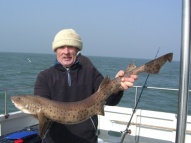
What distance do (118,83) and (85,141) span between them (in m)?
0.61

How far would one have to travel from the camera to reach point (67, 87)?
2.80 metres

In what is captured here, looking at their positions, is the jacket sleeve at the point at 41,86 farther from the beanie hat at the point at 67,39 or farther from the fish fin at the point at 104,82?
the fish fin at the point at 104,82

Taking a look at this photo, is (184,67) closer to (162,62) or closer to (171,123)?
(162,62)

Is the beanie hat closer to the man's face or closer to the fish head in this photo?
the man's face

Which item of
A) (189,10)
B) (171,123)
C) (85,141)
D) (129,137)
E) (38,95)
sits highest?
(189,10)

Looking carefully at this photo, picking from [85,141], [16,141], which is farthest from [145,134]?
[85,141]

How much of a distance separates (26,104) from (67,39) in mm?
699

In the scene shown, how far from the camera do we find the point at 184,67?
120cm

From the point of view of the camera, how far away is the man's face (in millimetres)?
2760

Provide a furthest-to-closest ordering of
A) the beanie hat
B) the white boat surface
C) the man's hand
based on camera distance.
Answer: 1. the white boat surface
2. the beanie hat
3. the man's hand

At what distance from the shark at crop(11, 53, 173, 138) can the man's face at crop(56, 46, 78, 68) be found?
0.36m

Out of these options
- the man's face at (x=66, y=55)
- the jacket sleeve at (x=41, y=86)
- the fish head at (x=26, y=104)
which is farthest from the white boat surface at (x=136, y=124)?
the man's face at (x=66, y=55)

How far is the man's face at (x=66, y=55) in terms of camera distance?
2760 millimetres

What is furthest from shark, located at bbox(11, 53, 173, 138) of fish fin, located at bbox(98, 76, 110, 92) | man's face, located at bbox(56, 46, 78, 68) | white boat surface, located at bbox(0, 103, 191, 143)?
white boat surface, located at bbox(0, 103, 191, 143)
